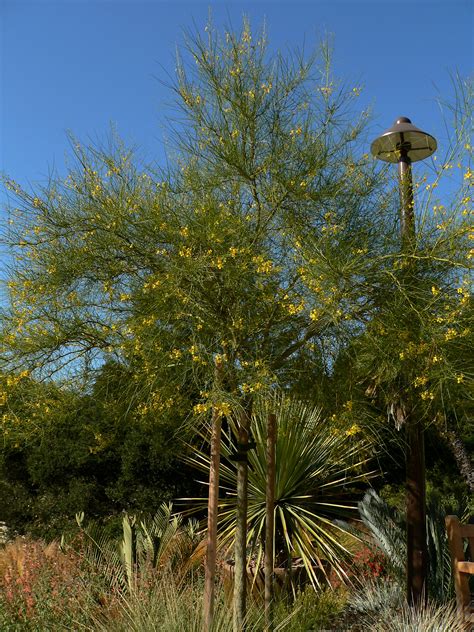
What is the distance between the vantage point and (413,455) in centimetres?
564

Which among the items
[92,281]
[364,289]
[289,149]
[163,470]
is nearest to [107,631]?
[92,281]

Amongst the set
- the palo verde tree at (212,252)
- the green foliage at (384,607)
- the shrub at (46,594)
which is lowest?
the green foliage at (384,607)

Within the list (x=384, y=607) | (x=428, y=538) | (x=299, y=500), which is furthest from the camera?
(x=299, y=500)

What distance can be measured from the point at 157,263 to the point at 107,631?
8.01ft

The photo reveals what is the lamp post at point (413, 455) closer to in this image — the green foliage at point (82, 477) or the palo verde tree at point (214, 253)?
the palo verde tree at point (214, 253)

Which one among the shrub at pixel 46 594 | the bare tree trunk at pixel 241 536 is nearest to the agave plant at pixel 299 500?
the shrub at pixel 46 594

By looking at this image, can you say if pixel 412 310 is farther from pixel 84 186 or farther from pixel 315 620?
pixel 315 620

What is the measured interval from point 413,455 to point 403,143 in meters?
2.66

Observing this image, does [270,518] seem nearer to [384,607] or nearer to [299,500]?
[384,607]

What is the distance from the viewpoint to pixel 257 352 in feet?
14.4

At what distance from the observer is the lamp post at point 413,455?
17.3 feet

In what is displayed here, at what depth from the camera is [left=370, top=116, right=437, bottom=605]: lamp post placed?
526 cm

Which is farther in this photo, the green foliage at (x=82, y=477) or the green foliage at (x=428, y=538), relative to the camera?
the green foliage at (x=82, y=477)

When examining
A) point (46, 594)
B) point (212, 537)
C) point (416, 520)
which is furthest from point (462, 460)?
point (46, 594)
